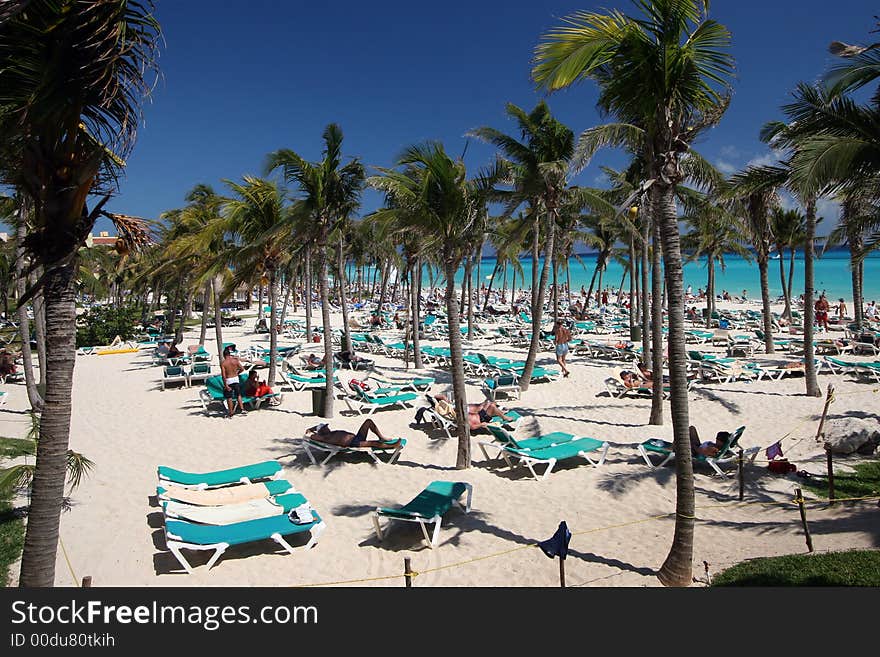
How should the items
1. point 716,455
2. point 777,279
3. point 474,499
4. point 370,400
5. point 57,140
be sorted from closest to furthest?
1. point 57,140
2. point 474,499
3. point 716,455
4. point 370,400
5. point 777,279

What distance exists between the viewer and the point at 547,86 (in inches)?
Answer: 208

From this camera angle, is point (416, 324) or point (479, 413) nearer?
point (479, 413)

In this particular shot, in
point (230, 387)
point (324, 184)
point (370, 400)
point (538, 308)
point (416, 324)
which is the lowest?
point (370, 400)

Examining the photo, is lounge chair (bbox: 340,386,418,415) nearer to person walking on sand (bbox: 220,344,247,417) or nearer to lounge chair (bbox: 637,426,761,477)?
person walking on sand (bbox: 220,344,247,417)

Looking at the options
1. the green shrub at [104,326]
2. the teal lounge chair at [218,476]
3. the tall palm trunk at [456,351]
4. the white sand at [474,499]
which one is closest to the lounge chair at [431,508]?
the white sand at [474,499]

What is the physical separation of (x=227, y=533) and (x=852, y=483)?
827cm

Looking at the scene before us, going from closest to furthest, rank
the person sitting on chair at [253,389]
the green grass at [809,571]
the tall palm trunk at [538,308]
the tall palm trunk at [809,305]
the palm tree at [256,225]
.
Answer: the green grass at [809,571] → the tall palm trunk at [809,305] → the person sitting on chair at [253,389] → the palm tree at [256,225] → the tall palm trunk at [538,308]

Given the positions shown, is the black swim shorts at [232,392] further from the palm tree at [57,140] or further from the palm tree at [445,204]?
the palm tree at [57,140]

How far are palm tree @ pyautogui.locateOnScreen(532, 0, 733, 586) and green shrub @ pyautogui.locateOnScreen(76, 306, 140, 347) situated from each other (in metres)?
27.5

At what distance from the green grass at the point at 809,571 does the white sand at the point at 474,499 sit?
31cm

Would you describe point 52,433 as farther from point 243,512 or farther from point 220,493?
point 220,493

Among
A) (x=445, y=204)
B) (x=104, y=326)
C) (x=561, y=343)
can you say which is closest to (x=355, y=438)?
(x=445, y=204)

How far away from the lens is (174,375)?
15617 millimetres

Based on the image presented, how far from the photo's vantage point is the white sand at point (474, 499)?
5.62 meters
